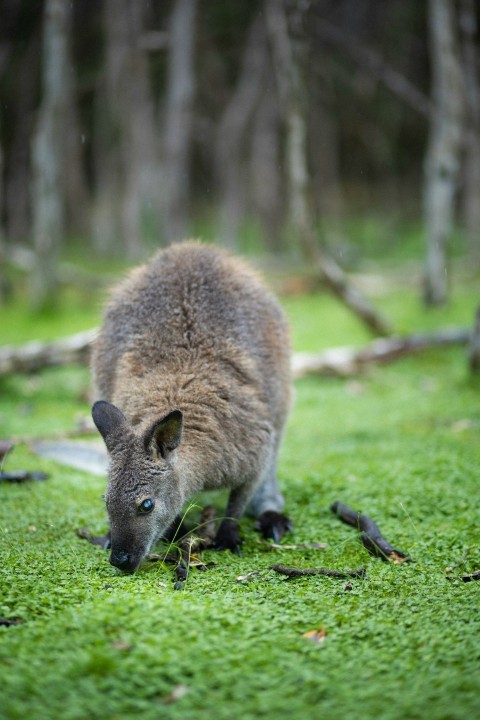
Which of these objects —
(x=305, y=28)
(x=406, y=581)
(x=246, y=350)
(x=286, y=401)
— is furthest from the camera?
(x=305, y=28)

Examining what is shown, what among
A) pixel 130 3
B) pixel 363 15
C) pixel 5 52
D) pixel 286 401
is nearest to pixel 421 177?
pixel 363 15

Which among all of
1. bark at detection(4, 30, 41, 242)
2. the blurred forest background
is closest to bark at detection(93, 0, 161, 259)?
the blurred forest background

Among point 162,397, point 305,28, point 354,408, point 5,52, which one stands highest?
point 5,52

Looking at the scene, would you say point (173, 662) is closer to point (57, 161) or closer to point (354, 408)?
point (354, 408)

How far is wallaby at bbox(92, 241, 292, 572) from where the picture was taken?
3.68 meters

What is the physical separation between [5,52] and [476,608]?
1726 cm

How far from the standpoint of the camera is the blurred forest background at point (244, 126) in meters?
10.9

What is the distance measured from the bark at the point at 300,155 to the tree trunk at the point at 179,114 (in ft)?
14.5

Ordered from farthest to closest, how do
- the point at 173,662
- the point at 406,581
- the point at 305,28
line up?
the point at 305,28 < the point at 406,581 < the point at 173,662

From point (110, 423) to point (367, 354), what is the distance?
17.1 ft

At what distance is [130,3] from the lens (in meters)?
17.0

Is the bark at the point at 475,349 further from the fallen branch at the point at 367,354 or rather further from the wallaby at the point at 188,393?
the wallaby at the point at 188,393

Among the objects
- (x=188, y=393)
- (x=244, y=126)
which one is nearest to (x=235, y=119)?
(x=244, y=126)

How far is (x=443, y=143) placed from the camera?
35.6 feet
